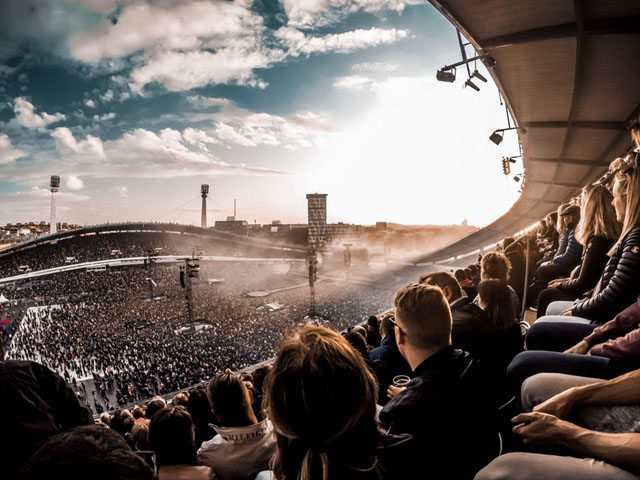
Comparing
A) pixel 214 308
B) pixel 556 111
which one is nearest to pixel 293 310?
pixel 214 308

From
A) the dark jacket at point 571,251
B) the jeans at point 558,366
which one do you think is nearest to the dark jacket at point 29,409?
the jeans at point 558,366

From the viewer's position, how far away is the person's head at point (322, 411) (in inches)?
38.5

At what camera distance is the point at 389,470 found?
1.21 meters

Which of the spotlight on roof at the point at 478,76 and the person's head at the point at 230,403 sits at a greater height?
the spotlight on roof at the point at 478,76

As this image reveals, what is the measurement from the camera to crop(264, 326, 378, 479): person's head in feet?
3.21

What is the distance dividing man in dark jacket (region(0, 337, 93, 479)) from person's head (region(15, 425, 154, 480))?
3.39ft

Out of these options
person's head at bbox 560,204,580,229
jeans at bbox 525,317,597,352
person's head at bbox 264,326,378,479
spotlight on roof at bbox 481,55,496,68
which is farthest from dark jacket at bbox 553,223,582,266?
person's head at bbox 264,326,378,479

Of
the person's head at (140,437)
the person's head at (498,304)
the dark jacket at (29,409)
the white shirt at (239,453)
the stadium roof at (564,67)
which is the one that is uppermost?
the stadium roof at (564,67)

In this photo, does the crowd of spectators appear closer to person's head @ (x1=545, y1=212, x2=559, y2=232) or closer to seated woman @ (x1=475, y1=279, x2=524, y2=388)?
seated woman @ (x1=475, y1=279, x2=524, y2=388)

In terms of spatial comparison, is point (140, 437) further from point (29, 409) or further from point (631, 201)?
point (631, 201)

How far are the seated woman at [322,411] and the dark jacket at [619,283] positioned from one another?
171cm

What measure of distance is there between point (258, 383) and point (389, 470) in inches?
143

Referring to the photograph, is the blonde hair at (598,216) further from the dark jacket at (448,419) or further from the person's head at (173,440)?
the person's head at (173,440)

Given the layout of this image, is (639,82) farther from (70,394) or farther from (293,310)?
(293,310)
